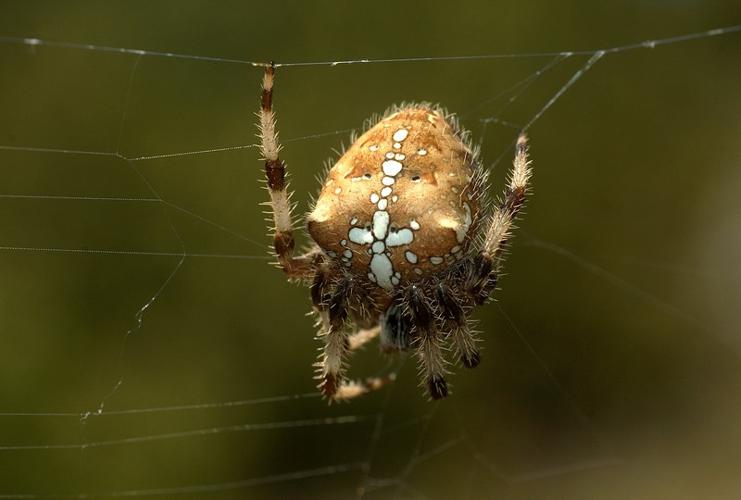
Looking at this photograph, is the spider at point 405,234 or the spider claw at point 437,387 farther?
the spider claw at point 437,387

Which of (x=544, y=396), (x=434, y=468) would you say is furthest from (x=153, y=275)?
(x=544, y=396)

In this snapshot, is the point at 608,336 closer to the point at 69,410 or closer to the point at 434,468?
the point at 434,468

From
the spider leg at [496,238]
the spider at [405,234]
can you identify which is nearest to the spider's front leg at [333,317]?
the spider at [405,234]

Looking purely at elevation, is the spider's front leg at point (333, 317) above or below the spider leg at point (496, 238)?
below

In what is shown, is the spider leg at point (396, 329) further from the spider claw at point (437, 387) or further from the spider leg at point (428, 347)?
the spider claw at point (437, 387)

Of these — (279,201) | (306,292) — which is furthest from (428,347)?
(306,292)

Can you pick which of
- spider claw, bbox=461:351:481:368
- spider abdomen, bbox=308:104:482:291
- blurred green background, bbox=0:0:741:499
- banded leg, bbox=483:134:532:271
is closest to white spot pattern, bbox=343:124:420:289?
spider abdomen, bbox=308:104:482:291

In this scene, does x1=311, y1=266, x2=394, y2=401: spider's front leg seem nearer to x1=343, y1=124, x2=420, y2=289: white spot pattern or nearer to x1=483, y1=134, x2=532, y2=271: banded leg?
x1=343, y1=124, x2=420, y2=289: white spot pattern
